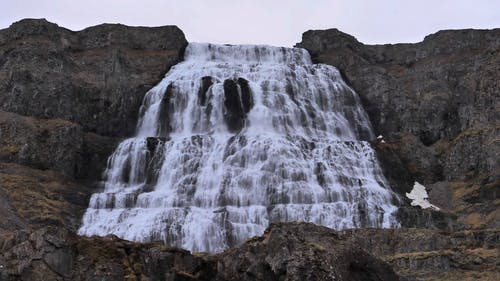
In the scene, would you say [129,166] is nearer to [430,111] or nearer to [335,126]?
[335,126]

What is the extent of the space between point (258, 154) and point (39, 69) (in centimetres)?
2613

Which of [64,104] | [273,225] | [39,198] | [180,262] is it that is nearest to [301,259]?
[273,225]

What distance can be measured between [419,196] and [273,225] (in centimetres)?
3536

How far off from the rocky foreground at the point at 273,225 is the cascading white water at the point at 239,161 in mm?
2541

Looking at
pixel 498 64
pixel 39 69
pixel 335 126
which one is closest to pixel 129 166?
pixel 39 69

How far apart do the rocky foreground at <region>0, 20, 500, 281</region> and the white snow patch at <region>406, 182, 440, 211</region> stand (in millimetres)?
789

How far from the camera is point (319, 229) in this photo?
32.9m

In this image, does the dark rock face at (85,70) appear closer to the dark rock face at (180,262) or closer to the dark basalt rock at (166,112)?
the dark basalt rock at (166,112)

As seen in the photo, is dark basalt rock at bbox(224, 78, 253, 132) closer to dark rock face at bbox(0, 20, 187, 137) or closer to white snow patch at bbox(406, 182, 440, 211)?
dark rock face at bbox(0, 20, 187, 137)

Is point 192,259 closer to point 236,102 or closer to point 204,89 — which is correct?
point 236,102

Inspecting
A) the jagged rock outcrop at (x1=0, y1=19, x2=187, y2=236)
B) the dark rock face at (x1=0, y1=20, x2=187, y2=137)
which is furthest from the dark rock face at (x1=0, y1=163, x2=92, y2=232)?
the dark rock face at (x1=0, y1=20, x2=187, y2=137)

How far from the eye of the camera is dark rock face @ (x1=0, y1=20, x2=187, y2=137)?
72.2 m

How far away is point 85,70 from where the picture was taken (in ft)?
258

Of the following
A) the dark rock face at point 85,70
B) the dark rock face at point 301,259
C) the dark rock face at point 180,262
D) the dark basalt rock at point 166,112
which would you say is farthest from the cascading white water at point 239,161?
the dark rock face at point 301,259
